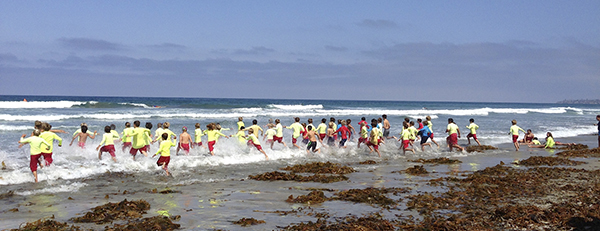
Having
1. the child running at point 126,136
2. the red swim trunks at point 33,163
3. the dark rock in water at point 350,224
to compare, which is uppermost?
the child running at point 126,136

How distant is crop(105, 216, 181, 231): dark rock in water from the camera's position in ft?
21.4

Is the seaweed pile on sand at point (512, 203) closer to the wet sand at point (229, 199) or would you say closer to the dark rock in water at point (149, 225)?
the wet sand at point (229, 199)

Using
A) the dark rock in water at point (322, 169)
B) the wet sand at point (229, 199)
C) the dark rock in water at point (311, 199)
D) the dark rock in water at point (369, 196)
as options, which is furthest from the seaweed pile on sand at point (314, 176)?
the dark rock in water at point (311, 199)

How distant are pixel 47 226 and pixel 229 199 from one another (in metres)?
3.24

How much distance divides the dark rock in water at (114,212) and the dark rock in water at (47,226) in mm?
323

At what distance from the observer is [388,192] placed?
370 inches

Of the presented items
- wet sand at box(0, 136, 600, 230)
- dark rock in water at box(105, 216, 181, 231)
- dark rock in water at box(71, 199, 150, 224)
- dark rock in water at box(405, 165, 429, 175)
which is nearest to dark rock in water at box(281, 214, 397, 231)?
wet sand at box(0, 136, 600, 230)

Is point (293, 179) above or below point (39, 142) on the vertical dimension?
below

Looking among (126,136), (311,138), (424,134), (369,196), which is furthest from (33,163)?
(424,134)

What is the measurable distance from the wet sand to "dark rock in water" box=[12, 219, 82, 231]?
0.20 metres

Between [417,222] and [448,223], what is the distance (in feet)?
1.60

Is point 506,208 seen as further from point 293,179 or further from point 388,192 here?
point 293,179

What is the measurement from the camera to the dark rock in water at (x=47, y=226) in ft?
21.3

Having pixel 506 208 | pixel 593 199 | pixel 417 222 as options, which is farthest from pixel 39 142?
pixel 593 199
